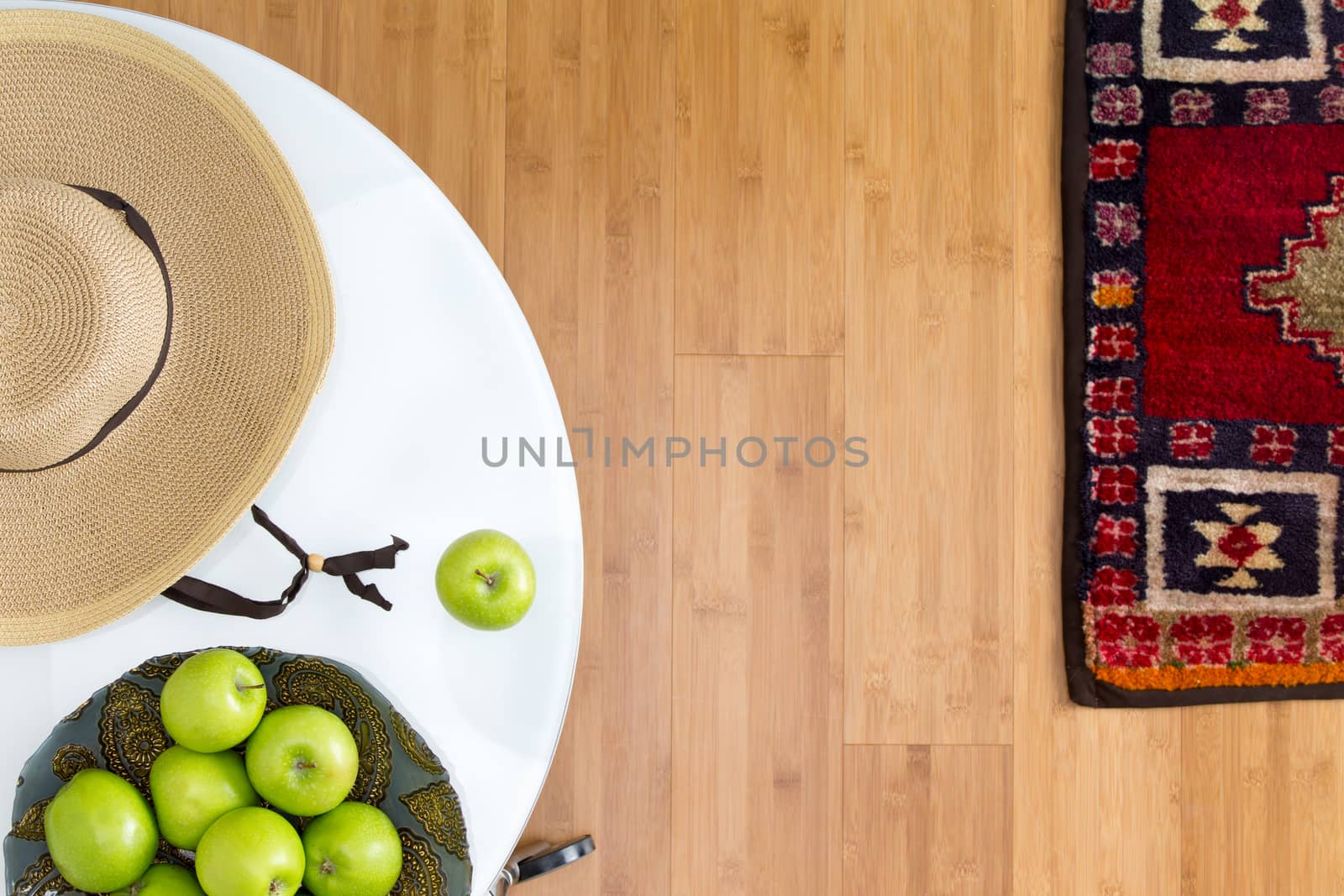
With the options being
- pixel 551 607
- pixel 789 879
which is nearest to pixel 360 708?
pixel 551 607

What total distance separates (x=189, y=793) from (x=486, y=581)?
10.0 inches

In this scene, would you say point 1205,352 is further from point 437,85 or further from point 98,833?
point 98,833

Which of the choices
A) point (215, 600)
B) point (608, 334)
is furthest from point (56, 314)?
point (608, 334)

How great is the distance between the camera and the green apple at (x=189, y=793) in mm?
622

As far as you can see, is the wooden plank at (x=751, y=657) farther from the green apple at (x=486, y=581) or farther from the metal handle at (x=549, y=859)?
the green apple at (x=486, y=581)

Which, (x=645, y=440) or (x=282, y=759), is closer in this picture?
(x=282, y=759)

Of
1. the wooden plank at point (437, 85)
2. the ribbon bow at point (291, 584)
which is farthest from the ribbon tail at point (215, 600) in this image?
the wooden plank at point (437, 85)

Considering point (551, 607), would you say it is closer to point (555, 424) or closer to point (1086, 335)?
point (555, 424)

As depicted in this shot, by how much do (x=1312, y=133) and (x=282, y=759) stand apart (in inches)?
61.3

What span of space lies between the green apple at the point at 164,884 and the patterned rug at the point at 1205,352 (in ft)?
3.76

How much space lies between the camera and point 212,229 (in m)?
0.70

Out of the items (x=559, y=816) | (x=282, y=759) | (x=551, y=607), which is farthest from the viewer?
(x=559, y=816)

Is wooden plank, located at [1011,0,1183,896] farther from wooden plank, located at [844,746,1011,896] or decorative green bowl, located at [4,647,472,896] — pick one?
decorative green bowl, located at [4,647,472,896]

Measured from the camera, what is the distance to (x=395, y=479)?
2.58ft
